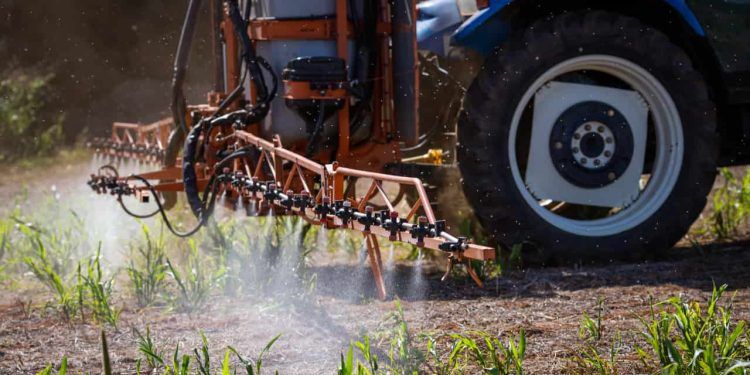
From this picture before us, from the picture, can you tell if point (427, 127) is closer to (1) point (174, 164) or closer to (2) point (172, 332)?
(1) point (174, 164)

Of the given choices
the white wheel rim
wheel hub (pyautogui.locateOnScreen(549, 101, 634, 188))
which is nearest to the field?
the white wheel rim

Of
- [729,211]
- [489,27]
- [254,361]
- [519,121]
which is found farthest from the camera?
[729,211]

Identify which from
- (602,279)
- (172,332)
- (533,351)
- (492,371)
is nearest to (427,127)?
(602,279)

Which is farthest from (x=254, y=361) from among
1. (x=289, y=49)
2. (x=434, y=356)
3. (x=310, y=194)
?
(x=289, y=49)

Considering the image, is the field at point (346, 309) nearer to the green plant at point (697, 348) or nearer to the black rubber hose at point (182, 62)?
the green plant at point (697, 348)

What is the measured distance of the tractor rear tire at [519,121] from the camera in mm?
5801

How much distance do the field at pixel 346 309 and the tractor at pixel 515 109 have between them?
31 cm

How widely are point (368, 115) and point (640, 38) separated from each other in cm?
144

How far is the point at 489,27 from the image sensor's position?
592cm

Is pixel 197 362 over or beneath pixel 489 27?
beneath

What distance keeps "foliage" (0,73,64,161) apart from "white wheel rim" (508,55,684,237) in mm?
6881

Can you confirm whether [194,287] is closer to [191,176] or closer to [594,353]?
[191,176]

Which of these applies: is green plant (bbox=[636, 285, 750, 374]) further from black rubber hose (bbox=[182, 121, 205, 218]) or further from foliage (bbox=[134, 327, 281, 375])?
black rubber hose (bbox=[182, 121, 205, 218])

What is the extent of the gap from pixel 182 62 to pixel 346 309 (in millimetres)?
1934
